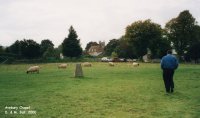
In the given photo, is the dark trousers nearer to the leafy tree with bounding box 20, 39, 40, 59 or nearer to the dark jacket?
the dark jacket

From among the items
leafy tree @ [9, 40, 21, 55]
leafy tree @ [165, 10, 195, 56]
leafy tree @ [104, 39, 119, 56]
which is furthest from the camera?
leafy tree @ [104, 39, 119, 56]

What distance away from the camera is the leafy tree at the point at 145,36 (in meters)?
101

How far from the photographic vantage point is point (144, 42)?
101750mm

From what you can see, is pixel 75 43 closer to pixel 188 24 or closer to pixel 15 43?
pixel 15 43

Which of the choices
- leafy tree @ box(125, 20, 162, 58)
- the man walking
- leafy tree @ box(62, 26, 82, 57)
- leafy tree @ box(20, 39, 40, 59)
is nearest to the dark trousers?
the man walking

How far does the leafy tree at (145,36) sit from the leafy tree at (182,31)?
12.7 ft

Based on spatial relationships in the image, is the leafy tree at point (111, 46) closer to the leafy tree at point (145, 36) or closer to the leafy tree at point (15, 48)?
the leafy tree at point (15, 48)

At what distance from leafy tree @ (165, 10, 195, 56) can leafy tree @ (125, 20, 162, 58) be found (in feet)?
12.7

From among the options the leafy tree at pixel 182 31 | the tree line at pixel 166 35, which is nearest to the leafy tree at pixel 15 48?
the tree line at pixel 166 35

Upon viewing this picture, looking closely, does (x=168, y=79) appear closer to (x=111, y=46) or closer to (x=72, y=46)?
(x=72, y=46)

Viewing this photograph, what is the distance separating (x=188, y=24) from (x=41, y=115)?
314 feet

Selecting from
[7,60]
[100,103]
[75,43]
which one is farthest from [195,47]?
[100,103]

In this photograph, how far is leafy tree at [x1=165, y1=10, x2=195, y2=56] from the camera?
99.4m

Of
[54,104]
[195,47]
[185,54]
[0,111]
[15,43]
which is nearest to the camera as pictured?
[0,111]
